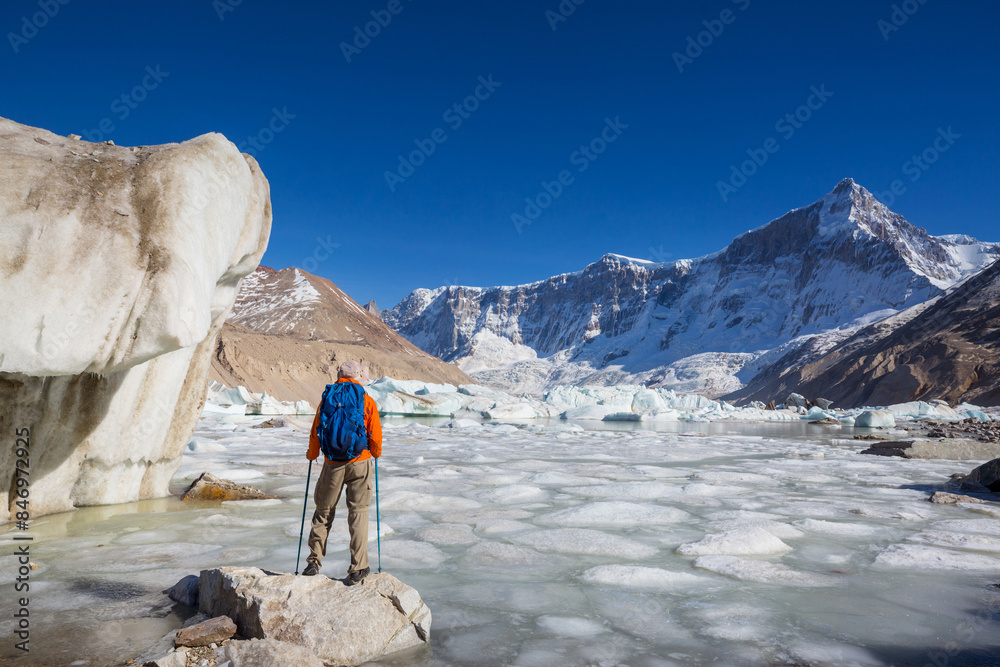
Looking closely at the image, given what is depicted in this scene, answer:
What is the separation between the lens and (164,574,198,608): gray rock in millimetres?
2943

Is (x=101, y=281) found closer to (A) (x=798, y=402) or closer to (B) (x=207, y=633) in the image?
(B) (x=207, y=633)

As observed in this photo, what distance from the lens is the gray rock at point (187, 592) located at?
294 cm

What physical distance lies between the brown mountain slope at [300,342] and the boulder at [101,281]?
39436 millimetres

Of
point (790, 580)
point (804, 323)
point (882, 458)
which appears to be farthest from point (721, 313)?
point (790, 580)

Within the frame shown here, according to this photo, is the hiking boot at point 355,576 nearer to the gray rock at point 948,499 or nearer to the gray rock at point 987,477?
the gray rock at point 948,499

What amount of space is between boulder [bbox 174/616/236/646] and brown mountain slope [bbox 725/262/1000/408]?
5005 cm

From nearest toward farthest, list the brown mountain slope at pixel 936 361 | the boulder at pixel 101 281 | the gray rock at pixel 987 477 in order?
the boulder at pixel 101 281 < the gray rock at pixel 987 477 < the brown mountain slope at pixel 936 361

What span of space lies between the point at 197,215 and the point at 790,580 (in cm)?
439

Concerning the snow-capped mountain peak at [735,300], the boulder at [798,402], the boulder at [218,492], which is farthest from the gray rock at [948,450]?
the snow-capped mountain peak at [735,300]

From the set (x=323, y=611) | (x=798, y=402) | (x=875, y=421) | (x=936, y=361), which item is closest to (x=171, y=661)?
(x=323, y=611)

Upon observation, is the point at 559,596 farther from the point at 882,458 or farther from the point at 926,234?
the point at 926,234

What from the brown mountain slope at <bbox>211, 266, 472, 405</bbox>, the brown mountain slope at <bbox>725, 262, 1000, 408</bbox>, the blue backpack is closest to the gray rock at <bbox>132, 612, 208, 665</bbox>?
the blue backpack

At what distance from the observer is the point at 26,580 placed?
3.20 meters

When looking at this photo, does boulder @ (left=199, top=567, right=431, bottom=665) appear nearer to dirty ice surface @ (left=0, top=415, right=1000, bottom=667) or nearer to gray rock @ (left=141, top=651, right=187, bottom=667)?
dirty ice surface @ (left=0, top=415, right=1000, bottom=667)
